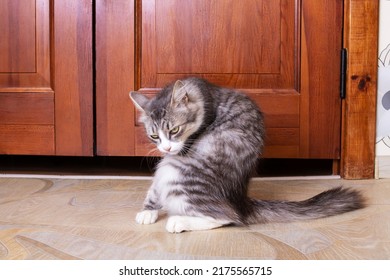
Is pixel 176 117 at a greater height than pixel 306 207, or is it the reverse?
pixel 176 117

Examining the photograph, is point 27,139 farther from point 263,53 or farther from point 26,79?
point 263,53

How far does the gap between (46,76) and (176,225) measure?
984mm

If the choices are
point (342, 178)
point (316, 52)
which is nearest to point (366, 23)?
point (316, 52)

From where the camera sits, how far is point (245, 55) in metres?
1.83

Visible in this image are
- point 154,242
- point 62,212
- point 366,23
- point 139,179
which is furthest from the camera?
point 139,179

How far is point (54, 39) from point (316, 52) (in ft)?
3.36

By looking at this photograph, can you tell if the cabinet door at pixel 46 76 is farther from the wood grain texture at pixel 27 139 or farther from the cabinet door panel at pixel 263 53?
the cabinet door panel at pixel 263 53

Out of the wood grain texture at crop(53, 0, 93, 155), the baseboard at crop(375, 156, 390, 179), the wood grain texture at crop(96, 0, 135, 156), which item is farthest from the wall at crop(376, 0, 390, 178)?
the wood grain texture at crop(53, 0, 93, 155)

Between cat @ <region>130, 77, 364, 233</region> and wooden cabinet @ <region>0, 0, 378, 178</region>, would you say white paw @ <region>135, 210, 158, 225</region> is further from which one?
wooden cabinet @ <region>0, 0, 378, 178</region>

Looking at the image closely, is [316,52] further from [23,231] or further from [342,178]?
[23,231]

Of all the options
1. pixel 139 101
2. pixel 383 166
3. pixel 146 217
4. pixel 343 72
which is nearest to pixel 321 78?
pixel 343 72

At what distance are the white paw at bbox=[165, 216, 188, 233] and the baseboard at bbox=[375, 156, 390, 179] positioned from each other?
3.22 ft
